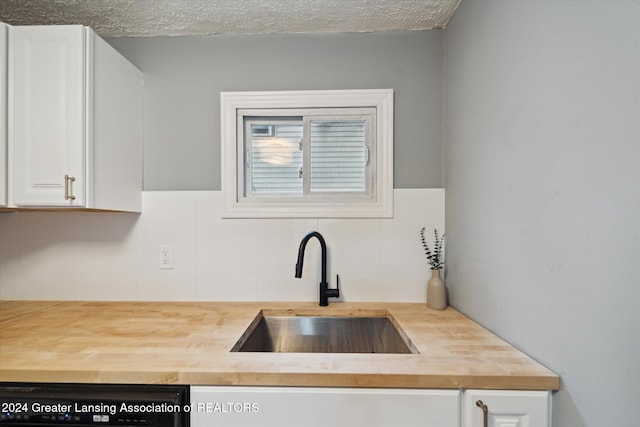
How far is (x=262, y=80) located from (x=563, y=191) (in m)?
1.36

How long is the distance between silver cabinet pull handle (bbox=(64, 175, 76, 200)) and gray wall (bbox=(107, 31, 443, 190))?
41cm

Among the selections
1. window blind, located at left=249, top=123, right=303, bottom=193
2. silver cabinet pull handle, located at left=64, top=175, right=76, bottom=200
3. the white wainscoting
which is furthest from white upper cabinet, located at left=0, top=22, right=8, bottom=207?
window blind, located at left=249, top=123, right=303, bottom=193

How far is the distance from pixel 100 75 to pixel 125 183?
1.53 ft

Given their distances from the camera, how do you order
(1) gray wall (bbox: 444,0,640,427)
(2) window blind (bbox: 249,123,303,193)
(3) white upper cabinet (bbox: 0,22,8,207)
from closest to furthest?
(1) gray wall (bbox: 444,0,640,427)
(3) white upper cabinet (bbox: 0,22,8,207)
(2) window blind (bbox: 249,123,303,193)

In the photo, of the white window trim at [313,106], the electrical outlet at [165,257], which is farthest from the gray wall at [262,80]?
the electrical outlet at [165,257]

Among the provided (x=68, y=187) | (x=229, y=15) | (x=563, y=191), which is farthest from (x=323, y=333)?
(x=229, y=15)

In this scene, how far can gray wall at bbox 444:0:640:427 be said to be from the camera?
1.99 ft

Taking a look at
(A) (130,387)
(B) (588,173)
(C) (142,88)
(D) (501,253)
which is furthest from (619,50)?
(C) (142,88)

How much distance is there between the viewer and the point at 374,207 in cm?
154

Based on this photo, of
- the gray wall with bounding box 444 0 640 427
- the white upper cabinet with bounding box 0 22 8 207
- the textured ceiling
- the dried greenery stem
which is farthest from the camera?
the dried greenery stem

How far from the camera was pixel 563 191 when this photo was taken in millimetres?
764

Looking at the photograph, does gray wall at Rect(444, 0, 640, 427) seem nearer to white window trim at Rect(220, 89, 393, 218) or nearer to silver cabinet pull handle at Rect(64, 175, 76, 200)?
white window trim at Rect(220, 89, 393, 218)

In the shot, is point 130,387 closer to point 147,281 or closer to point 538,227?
point 147,281

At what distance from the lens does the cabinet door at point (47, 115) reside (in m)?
1.19
